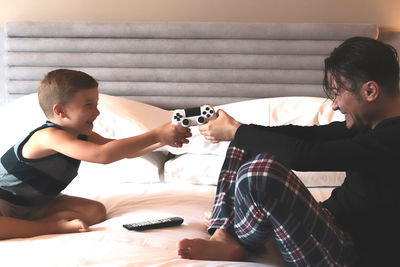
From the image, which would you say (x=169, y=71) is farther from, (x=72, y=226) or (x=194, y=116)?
(x=72, y=226)

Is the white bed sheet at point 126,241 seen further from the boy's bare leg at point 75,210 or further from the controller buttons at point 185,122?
the controller buttons at point 185,122

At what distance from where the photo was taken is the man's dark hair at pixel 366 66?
112 cm

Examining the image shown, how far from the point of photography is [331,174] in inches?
74.4

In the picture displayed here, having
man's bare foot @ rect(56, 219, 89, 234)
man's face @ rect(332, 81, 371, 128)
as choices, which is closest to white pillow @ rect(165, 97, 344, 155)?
man's bare foot @ rect(56, 219, 89, 234)

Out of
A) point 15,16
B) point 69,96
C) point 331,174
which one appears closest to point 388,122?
point 331,174

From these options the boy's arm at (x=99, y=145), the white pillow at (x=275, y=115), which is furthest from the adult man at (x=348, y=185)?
the white pillow at (x=275, y=115)

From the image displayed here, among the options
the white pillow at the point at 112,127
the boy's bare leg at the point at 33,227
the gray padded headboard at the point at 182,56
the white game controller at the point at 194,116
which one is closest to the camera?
the boy's bare leg at the point at 33,227

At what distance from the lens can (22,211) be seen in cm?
151

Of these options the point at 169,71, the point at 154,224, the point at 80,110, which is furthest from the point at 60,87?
the point at 169,71

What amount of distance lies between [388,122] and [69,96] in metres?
0.95

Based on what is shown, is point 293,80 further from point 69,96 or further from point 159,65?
point 69,96

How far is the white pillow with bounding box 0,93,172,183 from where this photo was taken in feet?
6.48

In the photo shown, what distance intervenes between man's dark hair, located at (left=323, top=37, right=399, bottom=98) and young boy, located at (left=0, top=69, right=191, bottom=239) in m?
0.56

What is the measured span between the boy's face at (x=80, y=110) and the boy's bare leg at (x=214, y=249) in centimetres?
58
